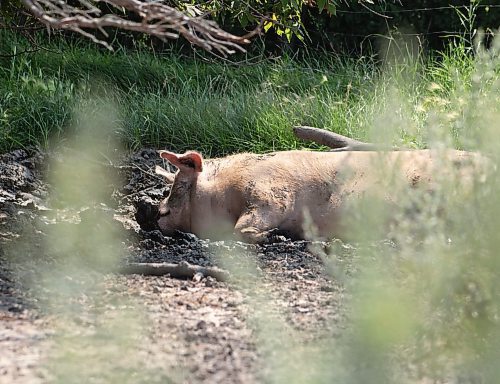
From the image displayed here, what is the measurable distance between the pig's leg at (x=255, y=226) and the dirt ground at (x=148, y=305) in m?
0.14

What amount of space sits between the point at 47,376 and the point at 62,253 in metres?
1.98

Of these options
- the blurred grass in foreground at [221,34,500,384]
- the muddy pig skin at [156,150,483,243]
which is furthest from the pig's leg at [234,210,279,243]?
the blurred grass in foreground at [221,34,500,384]

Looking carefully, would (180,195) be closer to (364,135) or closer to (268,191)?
(268,191)

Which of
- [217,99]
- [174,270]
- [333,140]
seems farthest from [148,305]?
[217,99]

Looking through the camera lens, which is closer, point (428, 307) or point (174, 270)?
point (428, 307)

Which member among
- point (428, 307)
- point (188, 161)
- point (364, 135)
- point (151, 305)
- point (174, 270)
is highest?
point (428, 307)

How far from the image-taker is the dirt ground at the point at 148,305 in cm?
282

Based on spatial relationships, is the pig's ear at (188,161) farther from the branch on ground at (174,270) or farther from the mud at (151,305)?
the branch on ground at (174,270)

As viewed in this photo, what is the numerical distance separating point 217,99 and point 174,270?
4.45 meters

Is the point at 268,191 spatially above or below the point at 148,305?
below

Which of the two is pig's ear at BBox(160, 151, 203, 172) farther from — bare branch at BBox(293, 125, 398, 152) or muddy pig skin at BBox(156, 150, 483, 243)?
bare branch at BBox(293, 125, 398, 152)

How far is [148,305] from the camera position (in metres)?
3.62

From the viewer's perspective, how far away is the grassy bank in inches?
303

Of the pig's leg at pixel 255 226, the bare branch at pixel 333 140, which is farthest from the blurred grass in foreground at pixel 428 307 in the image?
the bare branch at pixel 333 140
